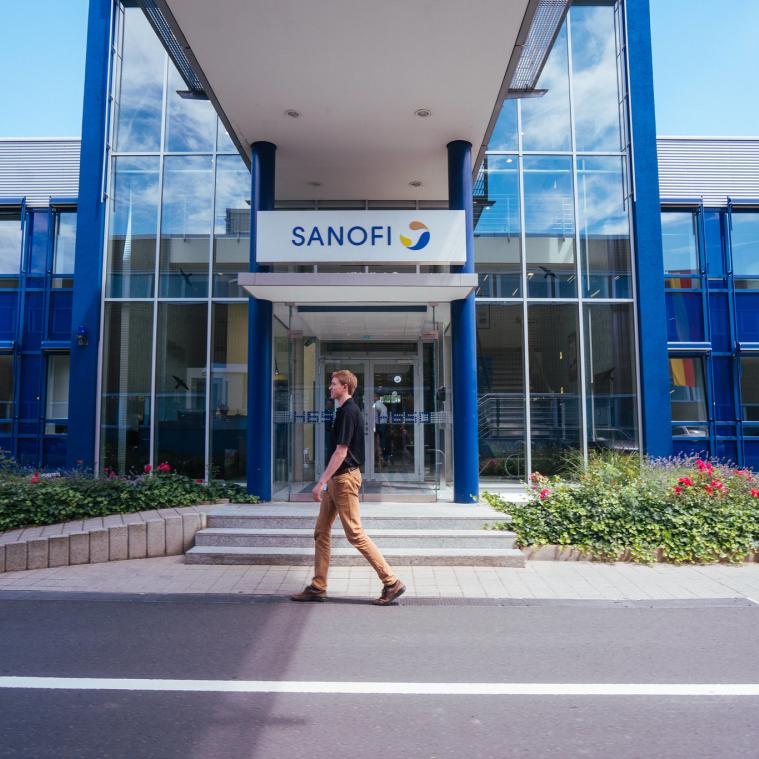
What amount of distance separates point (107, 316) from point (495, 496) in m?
8.49

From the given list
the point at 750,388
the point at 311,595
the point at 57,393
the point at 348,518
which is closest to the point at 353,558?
the point at 311,595

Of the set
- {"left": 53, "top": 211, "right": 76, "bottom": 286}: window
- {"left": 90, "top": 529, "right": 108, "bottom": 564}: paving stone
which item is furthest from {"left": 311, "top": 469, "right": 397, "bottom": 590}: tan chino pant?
{"left": 53, "top": 211, "right": 76, "bottom": 286}: window

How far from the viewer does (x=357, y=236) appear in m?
8.77

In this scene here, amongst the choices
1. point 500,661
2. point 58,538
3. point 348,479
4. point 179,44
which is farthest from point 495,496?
point 179,44

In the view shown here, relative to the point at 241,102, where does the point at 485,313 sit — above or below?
below

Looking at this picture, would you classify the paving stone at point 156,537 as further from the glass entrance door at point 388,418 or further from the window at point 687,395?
the window at point 687,395

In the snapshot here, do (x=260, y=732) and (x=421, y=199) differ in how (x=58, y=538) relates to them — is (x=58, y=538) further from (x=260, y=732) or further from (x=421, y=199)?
(x=421, y=199)

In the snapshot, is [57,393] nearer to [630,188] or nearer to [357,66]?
[357,66]

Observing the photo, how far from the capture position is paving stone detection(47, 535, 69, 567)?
6867 millimetres

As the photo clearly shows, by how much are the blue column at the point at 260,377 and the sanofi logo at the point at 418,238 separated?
216 cm

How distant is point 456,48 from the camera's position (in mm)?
7410

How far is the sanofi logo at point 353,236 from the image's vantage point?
8.73 m

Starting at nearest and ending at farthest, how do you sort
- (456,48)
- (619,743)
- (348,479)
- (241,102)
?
(619,743), (348,479), (456,48), (241,102)

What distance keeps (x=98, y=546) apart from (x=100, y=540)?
0.07 metres
